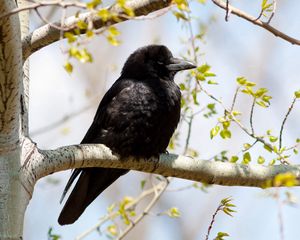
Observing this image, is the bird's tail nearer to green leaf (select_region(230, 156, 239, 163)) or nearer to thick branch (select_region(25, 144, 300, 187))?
thick branch (select_region(25, 144, 300, 187))

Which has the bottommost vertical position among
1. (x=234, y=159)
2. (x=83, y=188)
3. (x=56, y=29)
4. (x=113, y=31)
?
(x=83, y=188)

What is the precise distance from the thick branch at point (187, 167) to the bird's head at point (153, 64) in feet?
3.90

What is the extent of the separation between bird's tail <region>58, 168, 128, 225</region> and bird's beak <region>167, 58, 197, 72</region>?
90cm

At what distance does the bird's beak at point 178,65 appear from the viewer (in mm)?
5031

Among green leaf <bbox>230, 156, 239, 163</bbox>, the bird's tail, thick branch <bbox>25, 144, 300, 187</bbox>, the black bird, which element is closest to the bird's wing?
the black bird

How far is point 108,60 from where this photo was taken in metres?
11.1

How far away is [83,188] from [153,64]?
3.69 ft

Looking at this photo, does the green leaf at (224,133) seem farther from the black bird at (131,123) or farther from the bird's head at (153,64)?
the bird's head at (153,64)

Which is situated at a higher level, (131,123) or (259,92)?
(259,92)

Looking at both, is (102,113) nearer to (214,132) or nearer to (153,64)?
(153,64)

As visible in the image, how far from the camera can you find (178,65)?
513 cm

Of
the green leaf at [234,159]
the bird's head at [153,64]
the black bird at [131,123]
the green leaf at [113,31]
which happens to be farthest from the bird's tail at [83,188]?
the green leaf at [113,31]

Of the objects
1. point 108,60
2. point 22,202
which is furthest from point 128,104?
point 108,60

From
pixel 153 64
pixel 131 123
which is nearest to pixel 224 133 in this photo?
pixel 131 123
